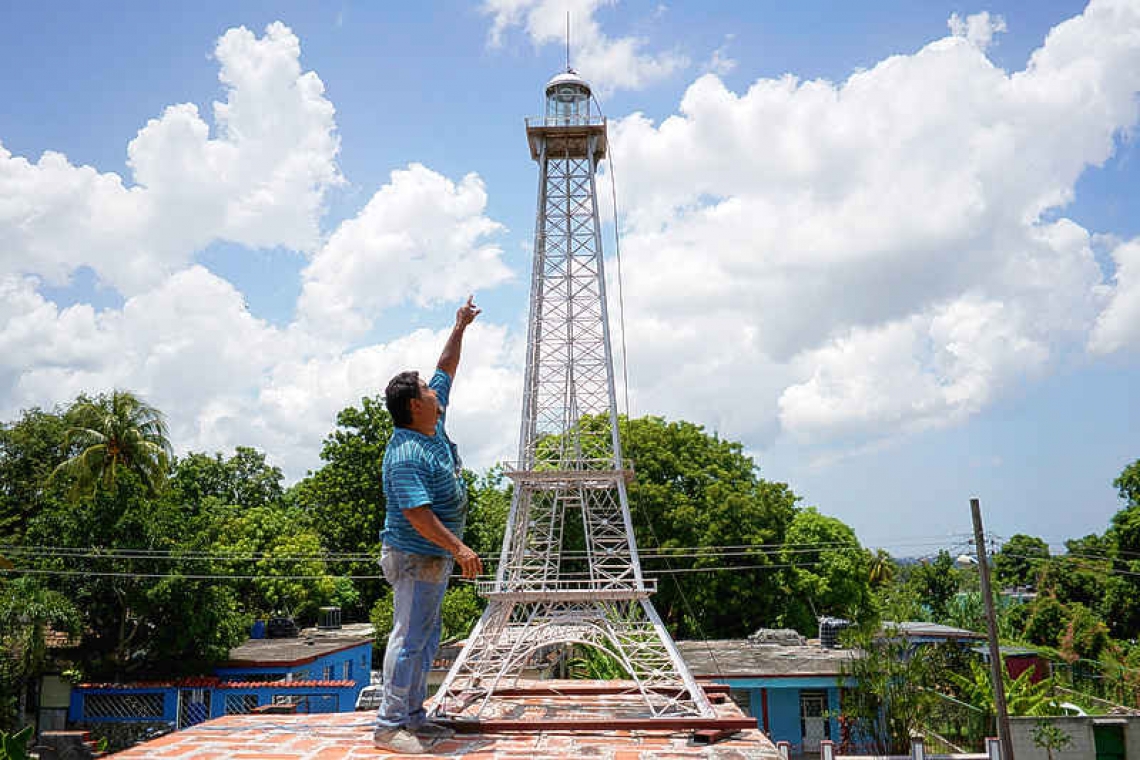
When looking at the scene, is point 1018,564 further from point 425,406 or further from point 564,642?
point 425,406

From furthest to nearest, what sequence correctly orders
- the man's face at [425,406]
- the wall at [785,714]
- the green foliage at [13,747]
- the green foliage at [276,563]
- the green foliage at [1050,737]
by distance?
the green foliage at [276,563], the wall at [785,714], the green foliage at [1050,737], the green foliage at [13,747], the man's face at [425,406]

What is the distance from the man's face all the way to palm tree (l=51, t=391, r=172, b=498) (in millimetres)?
25256

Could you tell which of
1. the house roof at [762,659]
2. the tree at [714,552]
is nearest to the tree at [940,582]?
the tree at [714,552]

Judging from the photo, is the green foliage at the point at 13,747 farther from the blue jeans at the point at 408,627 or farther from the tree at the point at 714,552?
the tree at the point at 714,552

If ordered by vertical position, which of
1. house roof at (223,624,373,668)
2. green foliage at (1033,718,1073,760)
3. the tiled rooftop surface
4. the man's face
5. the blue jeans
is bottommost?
green foliage at (1033,718,1073,760)

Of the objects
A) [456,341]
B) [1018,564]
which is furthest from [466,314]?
[1018,564]

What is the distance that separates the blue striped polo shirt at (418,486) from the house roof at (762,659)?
15.4 metres

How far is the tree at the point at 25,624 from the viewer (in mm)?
18000

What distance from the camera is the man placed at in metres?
5.73

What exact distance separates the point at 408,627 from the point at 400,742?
765 millimetres

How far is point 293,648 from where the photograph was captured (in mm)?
23047

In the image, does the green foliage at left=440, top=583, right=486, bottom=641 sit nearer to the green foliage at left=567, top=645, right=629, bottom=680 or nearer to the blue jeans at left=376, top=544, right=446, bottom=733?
the green foliage at left=567, top=645, right=629, bottom=680

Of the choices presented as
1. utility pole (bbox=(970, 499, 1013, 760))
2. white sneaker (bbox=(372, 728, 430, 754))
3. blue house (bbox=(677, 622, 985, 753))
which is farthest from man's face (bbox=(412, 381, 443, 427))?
blue house (bbox=(677, 622, 985, 753))

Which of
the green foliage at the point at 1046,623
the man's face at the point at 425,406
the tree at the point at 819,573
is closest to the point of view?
the man's face at the point at 425,406
